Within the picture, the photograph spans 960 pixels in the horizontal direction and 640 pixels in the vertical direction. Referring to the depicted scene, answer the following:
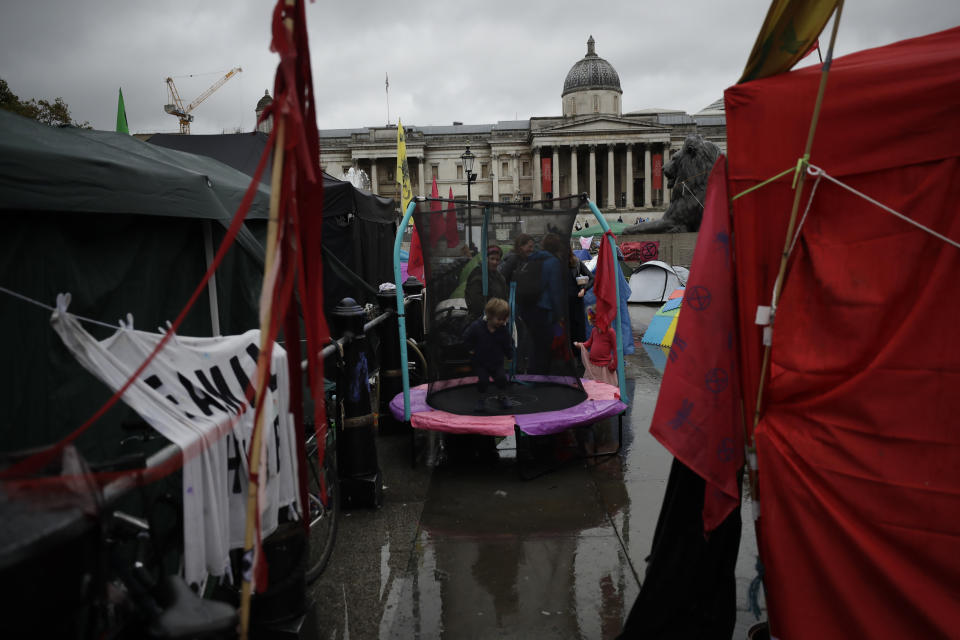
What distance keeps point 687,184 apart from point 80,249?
72.7 ft

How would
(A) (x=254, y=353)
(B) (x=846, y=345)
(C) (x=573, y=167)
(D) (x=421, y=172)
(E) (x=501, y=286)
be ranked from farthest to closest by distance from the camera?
(D) (x=421, y=172) < (C) (x=573, y=167) < (E) (x=501, y=286) < (A) (x=254, y=353) < (B) (x=846, y=345)

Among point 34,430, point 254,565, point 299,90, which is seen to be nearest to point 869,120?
point 299,90

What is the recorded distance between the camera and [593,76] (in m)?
78.1

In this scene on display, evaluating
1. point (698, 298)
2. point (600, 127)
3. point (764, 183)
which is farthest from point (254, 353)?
point (600, 127)

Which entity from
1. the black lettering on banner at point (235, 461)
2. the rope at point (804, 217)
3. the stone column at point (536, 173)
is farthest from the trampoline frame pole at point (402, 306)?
the stone column at point (536, 173)

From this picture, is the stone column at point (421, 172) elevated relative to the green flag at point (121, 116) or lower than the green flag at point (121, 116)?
elevated

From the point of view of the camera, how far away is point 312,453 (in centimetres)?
454

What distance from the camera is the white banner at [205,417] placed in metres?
2.69

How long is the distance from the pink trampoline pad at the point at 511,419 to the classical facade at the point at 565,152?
6946 cm

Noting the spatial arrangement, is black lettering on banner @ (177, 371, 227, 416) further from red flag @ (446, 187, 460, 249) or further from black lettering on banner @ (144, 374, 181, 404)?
red flag @ (446, 187, 460, 249)

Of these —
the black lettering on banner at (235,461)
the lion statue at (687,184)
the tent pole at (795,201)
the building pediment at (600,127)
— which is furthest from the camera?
the building pediment at (600,127)

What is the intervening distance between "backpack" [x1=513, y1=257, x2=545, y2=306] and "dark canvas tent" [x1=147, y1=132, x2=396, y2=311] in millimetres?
3288

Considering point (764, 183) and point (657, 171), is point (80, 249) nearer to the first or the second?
point (764, 183)

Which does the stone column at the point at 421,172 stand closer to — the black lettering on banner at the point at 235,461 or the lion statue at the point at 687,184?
the lion statue at the point at 687,184
